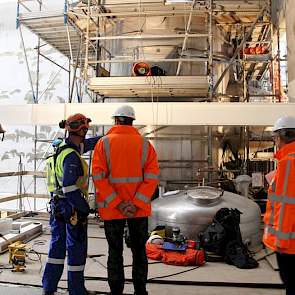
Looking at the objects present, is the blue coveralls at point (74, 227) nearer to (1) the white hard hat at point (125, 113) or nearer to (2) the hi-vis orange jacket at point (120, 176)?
(2) the hi-vis orange jacket at point (120, 176)

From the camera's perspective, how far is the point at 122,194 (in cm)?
340

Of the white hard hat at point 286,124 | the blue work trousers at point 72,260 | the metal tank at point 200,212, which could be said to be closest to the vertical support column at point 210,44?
the metal tank at point 200,212

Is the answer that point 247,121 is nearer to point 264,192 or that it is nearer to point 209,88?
point 209,88

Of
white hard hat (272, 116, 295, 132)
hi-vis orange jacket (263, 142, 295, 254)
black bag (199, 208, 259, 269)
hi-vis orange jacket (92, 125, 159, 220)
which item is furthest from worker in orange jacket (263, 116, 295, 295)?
black bag (199, 208, 259, 269)

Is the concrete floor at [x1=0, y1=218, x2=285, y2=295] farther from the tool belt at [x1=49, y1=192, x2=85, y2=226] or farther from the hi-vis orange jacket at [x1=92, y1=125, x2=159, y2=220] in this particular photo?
the hi-vis orange jacket at [x1=92, y1=125, x2=159, y2=220]

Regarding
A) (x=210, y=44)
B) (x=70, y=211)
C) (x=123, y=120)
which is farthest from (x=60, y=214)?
(x=210, y=44)

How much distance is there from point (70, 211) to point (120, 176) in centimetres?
60

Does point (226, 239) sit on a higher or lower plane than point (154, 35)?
lower

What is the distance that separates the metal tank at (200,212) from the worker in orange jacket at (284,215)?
9.84 ft

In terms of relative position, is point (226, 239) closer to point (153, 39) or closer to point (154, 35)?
→ point (154, 35)

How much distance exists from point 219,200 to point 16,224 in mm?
3706

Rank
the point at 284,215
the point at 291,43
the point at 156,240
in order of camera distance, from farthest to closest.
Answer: the point at 291,43 < the point at 156,240 < the point at 284,215

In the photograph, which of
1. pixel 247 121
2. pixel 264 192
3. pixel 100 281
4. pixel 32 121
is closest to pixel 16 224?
pixel 32 121

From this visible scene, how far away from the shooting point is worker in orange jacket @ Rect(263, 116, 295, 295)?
101 inches
